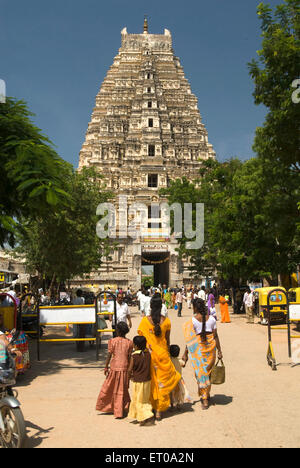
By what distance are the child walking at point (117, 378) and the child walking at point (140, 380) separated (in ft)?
0.62

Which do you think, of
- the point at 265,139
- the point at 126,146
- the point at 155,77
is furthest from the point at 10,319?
the point at 155,77

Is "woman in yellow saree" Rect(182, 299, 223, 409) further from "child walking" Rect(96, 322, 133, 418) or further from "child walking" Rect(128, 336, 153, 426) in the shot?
"child walking" Rect(96, 322, 133, 418)

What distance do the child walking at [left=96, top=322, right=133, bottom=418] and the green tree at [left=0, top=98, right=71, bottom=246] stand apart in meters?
3.35

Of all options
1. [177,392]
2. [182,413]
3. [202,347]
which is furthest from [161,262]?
[182,413]

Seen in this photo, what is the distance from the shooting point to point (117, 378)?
659 centimetres

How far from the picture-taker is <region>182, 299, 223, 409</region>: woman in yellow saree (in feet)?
22.7

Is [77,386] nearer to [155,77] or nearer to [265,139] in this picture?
[265,139]

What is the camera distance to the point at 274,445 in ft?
16.9

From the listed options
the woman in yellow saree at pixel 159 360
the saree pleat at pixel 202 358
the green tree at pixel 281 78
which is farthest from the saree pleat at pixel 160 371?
the green tree at pixel 281 78

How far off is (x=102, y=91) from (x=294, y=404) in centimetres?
5782

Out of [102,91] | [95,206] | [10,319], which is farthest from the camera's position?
[102,91]

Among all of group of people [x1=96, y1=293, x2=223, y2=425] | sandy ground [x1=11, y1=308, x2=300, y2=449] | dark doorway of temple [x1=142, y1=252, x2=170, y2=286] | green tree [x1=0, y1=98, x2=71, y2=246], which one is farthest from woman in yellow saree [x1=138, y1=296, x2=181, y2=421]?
dark doorway of temple [x1=142, y1=252, x2=170, y2=286]

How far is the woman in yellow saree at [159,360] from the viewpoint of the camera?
21.2 ft

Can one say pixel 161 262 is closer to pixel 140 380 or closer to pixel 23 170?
pixel 23 170
